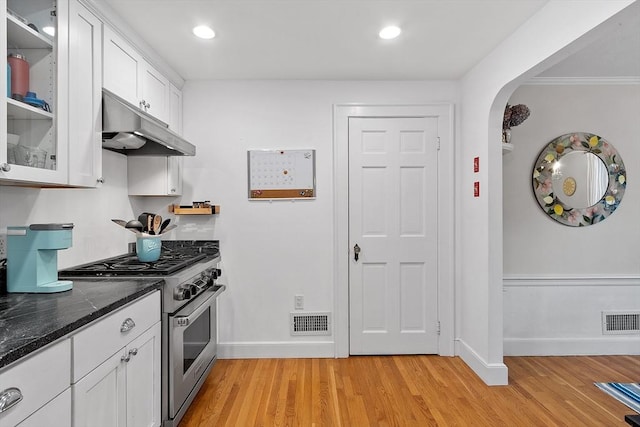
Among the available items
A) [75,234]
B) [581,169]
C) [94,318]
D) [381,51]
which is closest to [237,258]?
[75,234]

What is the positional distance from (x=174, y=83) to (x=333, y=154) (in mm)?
1499

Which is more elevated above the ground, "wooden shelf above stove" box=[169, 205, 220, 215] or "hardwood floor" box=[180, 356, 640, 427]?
"wooden shelf above stove" box=[169, 205, 220, 215]

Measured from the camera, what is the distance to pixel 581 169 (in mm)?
3143

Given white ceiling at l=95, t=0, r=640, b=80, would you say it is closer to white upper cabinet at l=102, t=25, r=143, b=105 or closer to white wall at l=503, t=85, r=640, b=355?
white upper cabinet at l=102, t=25, r=143, b=105

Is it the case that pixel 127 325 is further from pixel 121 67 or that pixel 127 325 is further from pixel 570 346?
pixel 570 346

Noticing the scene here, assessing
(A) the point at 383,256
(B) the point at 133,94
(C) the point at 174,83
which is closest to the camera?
(B) the point at 133,94

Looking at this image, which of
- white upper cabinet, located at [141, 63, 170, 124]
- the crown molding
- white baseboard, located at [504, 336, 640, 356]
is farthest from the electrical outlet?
the crown molding

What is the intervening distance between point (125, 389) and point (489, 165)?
106 inches

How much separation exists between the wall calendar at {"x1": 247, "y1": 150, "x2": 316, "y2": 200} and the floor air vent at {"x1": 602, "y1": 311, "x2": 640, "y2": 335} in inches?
118

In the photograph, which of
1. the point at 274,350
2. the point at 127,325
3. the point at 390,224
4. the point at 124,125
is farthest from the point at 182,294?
the point at 390,224

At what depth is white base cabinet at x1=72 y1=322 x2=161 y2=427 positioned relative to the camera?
1298 mm

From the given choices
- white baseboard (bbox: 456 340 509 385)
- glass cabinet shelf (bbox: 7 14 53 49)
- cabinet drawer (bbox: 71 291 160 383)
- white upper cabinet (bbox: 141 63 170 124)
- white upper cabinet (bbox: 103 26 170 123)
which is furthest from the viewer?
white baseboard (bbox: 456 340 509 385)

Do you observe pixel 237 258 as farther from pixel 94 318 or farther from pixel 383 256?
pixel 94 318

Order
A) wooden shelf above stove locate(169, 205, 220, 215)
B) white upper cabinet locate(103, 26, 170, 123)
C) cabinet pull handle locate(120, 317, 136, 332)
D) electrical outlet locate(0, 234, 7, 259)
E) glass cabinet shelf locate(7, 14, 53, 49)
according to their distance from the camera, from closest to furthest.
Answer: glass cabinet shelf locate(7, 14, 53, 49) < cabinet pull handle locate(120, 317, 136, 332) < electrical outlet locate(0, 234, 7, 259) < white upper cabinet locate(103, 26, 170, 123) < wooden shelf above stove locate(169, 205, 220, 215)
